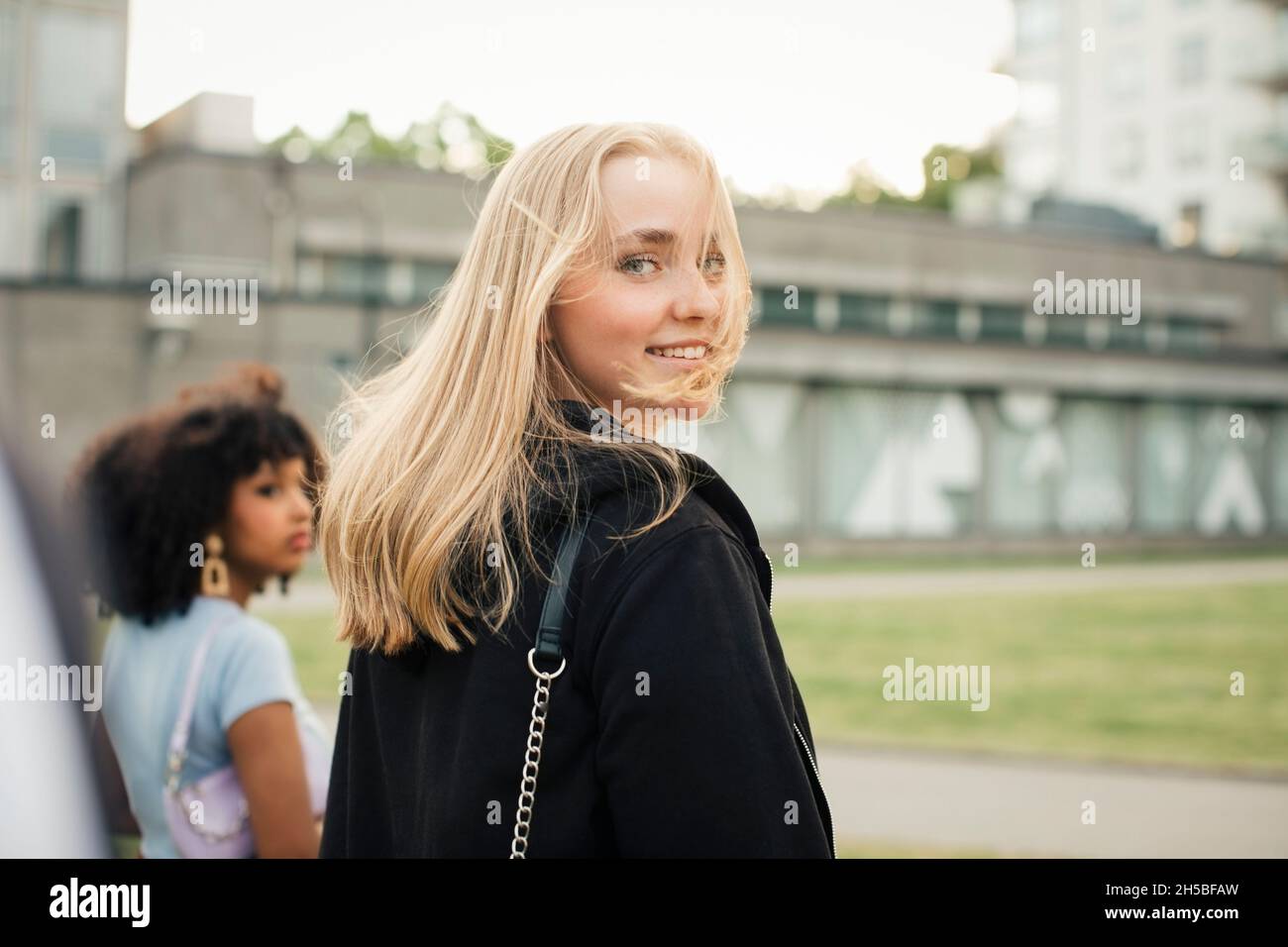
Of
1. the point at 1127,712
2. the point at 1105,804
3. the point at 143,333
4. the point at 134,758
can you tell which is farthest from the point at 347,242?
the point at 134,758

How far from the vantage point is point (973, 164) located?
70.6m

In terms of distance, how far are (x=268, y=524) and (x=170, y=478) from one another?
0.25 meters

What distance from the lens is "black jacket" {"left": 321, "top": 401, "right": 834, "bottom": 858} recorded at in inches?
57.3

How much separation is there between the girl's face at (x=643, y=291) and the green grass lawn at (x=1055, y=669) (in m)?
7.95

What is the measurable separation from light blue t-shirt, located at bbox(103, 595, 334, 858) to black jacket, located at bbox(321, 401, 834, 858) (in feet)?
4.03

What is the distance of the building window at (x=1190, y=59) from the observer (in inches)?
2060

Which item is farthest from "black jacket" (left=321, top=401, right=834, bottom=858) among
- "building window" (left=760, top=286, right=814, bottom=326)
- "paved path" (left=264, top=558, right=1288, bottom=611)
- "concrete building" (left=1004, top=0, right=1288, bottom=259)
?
"concrete building" (left=1004, top=0, right=1288, bottom=259)

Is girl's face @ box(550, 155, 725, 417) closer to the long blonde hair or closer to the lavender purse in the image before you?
the long blonde hair

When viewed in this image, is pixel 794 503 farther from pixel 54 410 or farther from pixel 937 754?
pixel 937 754

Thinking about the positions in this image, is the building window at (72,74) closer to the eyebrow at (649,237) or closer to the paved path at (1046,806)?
the paved path at (1046,806)

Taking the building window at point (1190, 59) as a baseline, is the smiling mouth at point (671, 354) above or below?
below

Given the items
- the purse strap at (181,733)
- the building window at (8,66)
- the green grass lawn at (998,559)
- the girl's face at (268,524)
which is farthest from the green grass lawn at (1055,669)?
the building window at (8,66)

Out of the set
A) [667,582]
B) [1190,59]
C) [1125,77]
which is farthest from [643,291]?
[1125,77]
